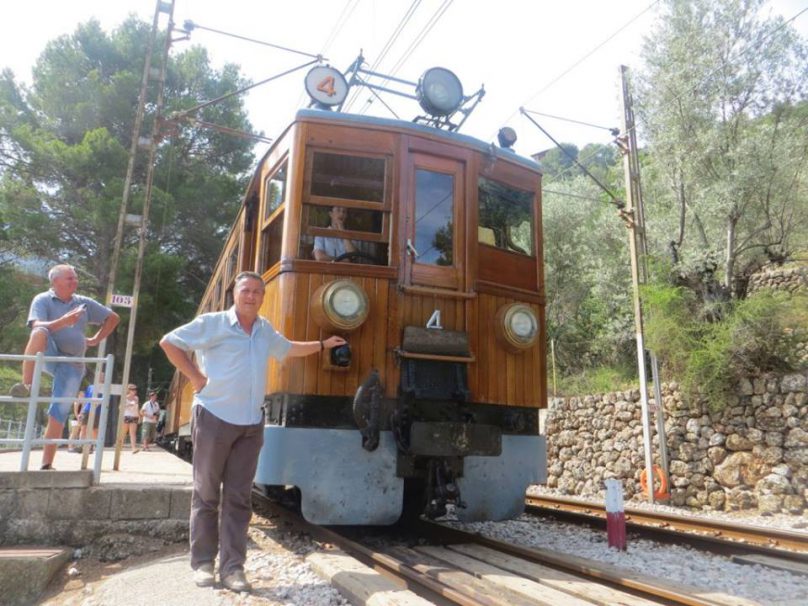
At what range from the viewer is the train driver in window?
184 inches

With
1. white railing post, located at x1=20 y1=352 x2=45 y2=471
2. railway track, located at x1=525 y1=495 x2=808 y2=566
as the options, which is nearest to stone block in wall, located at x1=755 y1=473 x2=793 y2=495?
railway track, located at x1=525 y1=495 x2=808 y2=566

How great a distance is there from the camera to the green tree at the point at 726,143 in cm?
1098

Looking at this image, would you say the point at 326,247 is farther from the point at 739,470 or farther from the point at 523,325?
the point at 739,470

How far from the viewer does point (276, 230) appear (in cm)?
504

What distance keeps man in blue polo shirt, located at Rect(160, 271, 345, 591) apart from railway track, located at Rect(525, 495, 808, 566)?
3562mm

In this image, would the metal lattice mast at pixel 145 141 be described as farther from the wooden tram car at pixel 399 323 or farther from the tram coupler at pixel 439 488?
the tram coupler at pixel 439 488

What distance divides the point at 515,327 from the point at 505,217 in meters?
1.07

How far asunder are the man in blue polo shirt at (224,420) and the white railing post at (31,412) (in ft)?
4.53

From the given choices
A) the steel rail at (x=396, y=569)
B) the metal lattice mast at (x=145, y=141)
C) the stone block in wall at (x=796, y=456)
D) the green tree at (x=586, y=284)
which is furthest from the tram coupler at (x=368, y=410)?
the green tree at (x=586, y=284)

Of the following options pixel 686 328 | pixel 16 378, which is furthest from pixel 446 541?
pixel 16 378

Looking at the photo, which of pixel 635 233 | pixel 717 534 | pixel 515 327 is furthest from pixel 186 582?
pixel 635 233

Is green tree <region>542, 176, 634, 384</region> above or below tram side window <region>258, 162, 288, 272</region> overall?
above

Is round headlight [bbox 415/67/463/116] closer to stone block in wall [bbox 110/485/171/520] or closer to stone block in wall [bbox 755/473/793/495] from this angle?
stone block in wall [bbox 110/485/171/520]

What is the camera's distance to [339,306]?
436cm
